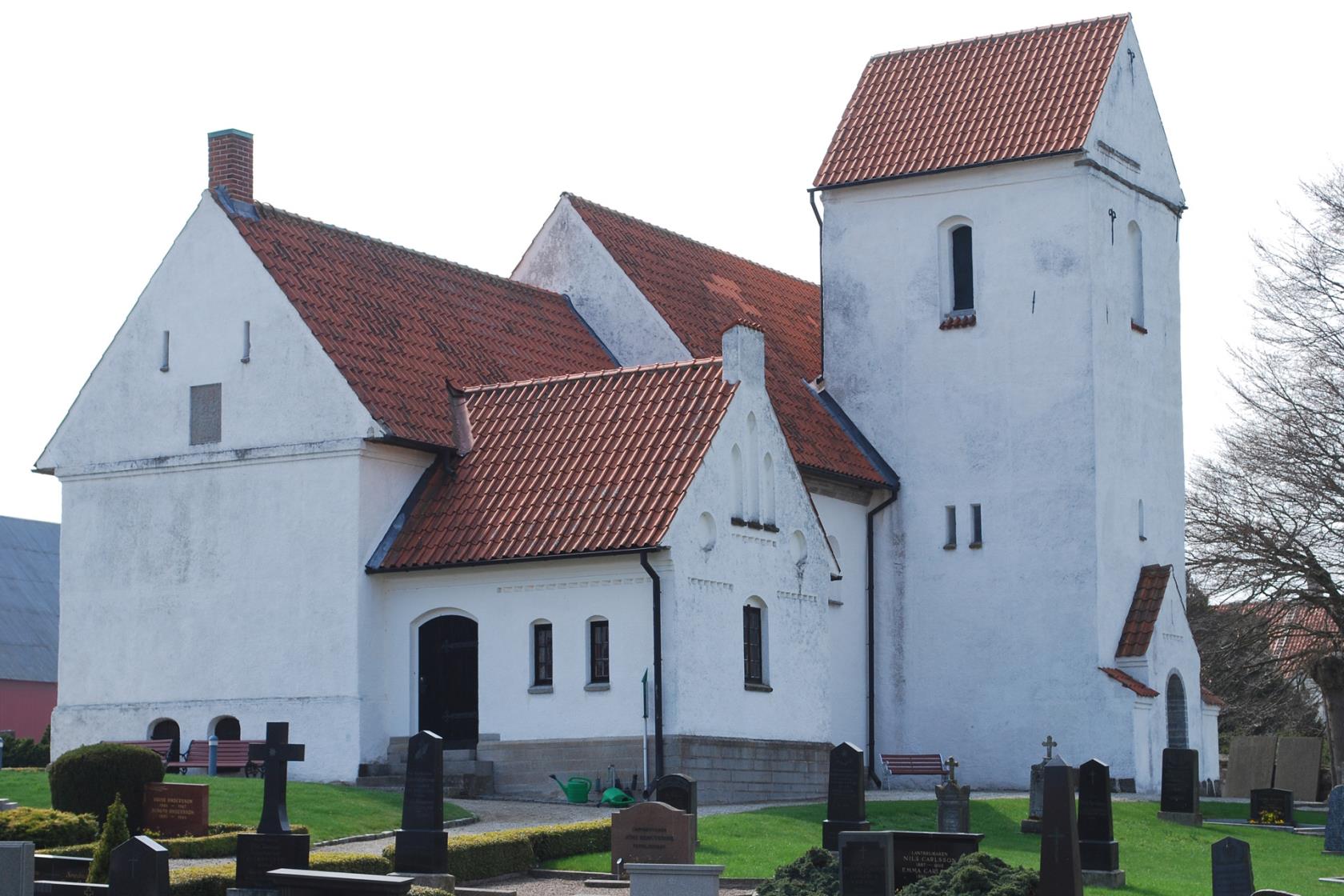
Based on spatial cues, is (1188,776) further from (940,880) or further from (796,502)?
(940,880)

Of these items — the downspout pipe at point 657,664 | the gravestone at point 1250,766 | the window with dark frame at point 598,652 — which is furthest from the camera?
the gravestone at point 1250,766

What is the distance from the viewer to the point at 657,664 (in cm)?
3192

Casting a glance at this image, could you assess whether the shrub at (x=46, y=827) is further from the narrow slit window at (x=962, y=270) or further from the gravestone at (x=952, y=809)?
the narrow slit window at (x=962, y=270)

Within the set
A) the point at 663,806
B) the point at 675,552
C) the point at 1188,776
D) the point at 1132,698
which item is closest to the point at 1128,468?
the point at 1132,698

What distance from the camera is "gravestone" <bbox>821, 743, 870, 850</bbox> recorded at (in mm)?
25891

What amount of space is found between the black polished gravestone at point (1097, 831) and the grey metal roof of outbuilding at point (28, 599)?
45495mm

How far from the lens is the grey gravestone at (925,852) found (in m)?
22.2

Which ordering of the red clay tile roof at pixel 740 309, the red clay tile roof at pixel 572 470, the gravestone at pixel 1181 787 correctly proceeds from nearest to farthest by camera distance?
1. the red clay tile roof at pixel 572 470
2. the gravestone at pixel 1181 787
3. the red clay tile roof at pixel 740 309

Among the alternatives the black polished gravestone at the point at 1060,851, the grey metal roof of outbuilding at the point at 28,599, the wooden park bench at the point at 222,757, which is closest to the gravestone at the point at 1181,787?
the black polished gravestone at the point at 1060,851

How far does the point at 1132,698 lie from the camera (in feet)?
125

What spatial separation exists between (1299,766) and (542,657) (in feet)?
57.9

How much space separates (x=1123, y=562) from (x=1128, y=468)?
6.23 feet

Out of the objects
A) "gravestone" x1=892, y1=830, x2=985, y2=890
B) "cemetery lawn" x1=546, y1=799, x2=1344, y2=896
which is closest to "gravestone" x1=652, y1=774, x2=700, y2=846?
"cemetery lawn" x1=546, y1=799, x2=1344, y2=896

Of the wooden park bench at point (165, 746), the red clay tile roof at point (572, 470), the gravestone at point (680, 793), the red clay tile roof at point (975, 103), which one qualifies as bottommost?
the gravestone at point (680, 793)
